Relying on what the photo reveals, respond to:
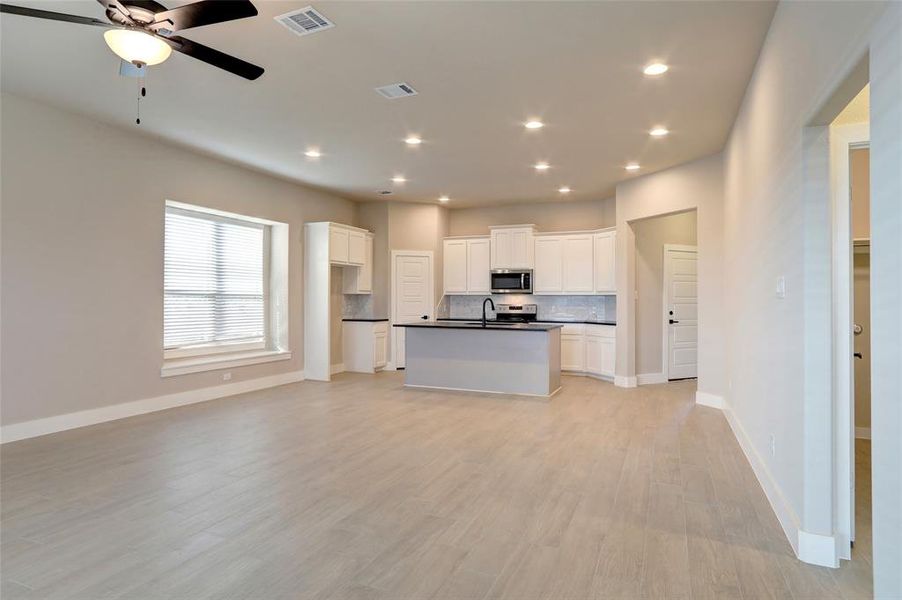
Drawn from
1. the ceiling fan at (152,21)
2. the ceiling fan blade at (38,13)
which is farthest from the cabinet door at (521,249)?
the ceiling fan blade at (38,13)

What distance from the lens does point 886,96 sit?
150cm

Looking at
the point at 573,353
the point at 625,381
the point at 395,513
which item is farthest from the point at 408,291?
the point at 395,513

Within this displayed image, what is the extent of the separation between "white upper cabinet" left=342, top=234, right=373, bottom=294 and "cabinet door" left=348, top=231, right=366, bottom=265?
0.05 metres

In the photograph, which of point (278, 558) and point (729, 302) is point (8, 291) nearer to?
point (278, 558)

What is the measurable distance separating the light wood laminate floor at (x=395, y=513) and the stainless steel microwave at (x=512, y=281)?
12.9 ft

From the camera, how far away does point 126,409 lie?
204 inches

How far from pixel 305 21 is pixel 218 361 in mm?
4542

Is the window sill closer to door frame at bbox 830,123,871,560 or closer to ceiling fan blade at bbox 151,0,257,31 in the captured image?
ceiling fan blade at bbox 151,0,257,31

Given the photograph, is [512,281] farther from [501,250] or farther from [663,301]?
[663,301]

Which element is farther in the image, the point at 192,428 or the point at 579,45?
the point at 192,428

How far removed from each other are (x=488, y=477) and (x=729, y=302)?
11.2 feet

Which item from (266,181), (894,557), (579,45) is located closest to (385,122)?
(579,45)

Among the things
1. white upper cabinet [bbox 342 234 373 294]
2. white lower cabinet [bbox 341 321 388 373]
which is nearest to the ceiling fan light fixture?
white upper cabinet [bbox 342 234 373 294]

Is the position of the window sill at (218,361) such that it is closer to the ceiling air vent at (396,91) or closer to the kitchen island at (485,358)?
the kitchen island at (485,358)
